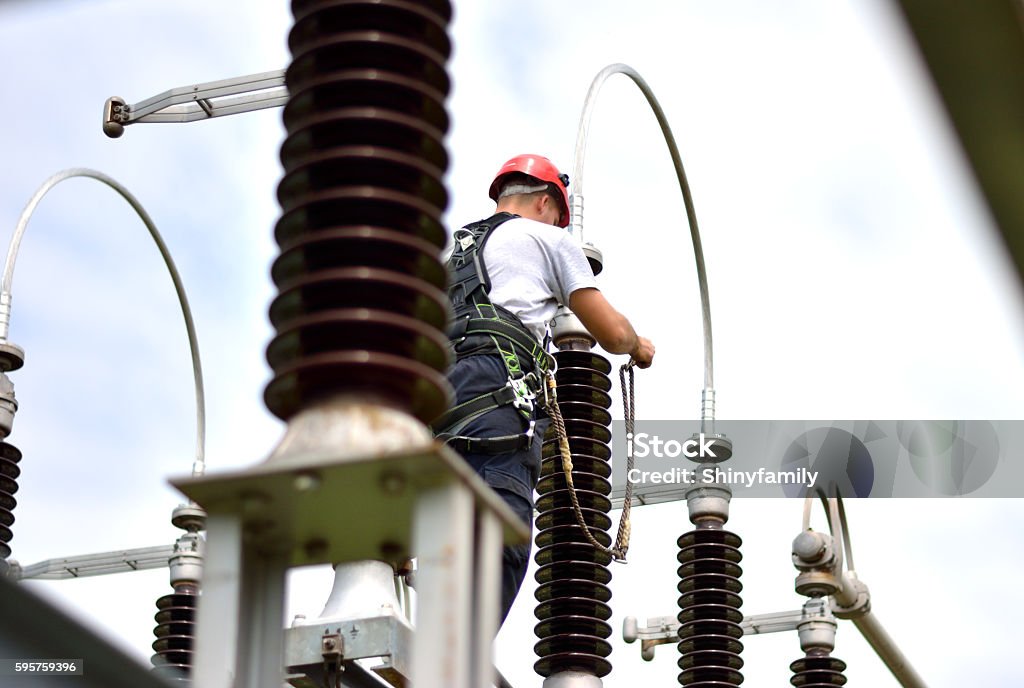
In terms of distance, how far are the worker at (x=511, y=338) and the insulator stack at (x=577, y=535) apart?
1.91 m

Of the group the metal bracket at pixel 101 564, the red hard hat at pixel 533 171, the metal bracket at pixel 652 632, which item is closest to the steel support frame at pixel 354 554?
the red hard hat at pixel 533 171

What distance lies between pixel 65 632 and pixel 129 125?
9.70 meters

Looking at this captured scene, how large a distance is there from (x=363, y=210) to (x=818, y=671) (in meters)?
10.9

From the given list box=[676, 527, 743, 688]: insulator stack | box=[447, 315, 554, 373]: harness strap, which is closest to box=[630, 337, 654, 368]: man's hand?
box=[447, 315, 554, 373]: harness strap

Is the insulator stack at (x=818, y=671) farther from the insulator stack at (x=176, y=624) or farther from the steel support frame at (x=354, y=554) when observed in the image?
the steel support frame at (x=354, y=554)

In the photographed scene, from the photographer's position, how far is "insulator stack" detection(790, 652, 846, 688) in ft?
42.7

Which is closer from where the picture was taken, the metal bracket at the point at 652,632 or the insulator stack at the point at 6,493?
the insulator stack at the point at 6,493

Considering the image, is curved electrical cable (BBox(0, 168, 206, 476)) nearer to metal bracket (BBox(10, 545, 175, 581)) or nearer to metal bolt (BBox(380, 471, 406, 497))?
metal bracket (BBox(10, 545, 175, 581))

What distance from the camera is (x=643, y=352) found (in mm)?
7309

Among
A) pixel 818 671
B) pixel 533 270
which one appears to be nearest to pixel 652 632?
pixel 818 671

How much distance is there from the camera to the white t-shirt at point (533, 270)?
695 centimetres

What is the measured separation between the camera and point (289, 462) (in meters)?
2.51

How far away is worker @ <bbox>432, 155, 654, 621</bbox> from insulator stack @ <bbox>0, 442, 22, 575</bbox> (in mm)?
4118

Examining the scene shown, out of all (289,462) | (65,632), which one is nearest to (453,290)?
(289,462)
